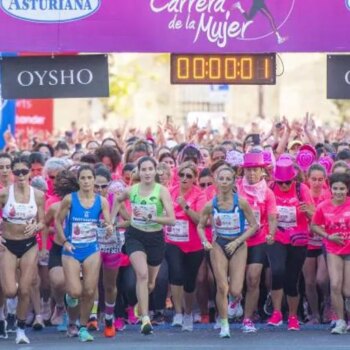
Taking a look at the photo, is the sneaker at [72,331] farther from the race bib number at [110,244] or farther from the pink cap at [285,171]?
the pink cap at [285,171]

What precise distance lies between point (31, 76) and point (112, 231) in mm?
3991

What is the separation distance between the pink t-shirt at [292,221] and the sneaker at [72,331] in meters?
2.46

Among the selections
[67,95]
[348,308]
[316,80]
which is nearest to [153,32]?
[67,95]

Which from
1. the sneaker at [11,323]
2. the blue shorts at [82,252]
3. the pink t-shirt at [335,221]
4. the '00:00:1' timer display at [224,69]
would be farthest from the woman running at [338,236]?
the sneaker at [11,323]

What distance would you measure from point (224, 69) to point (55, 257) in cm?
404

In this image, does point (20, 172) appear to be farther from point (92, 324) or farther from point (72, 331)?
point (92, 324)

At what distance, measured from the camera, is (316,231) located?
54.9 feet

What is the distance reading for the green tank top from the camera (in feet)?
53.8

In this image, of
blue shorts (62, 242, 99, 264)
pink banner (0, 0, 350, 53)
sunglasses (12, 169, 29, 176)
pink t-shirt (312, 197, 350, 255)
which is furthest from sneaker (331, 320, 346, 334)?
pink banner (0, 0, 350, 53)

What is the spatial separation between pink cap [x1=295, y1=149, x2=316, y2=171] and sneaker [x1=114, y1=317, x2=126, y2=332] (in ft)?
9.92

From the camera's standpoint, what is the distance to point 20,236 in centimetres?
1628

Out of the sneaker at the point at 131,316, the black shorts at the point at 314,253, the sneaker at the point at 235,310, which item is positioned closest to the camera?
the sneaker at the point at 235,310

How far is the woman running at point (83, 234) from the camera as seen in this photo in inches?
635

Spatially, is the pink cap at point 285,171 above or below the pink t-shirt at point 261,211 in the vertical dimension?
above
